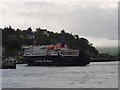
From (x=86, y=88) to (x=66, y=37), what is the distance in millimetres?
85750

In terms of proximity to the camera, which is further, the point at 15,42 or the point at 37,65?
the point at 15,42

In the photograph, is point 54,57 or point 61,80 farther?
point 54,57

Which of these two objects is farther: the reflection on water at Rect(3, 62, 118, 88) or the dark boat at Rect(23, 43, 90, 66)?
the dark boat at Rect(23, 43, 90, 66)

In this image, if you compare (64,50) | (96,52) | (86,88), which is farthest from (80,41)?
(86,88)

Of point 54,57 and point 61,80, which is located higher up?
point 54,57

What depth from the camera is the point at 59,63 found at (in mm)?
70125

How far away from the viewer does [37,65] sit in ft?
238

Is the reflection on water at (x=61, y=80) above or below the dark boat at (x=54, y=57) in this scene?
below

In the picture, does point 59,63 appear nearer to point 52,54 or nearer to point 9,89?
point 52,54

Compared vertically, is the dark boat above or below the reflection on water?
above

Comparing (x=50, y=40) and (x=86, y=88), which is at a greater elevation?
(x=50, y=40)

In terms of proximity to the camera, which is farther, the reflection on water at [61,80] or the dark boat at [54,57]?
the dark boat at [54,57]

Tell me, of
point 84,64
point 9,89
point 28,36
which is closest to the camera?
point 9,89

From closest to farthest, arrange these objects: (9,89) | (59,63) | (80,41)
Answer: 1. (9,89)
2. (59,63)
3. (80,41)
